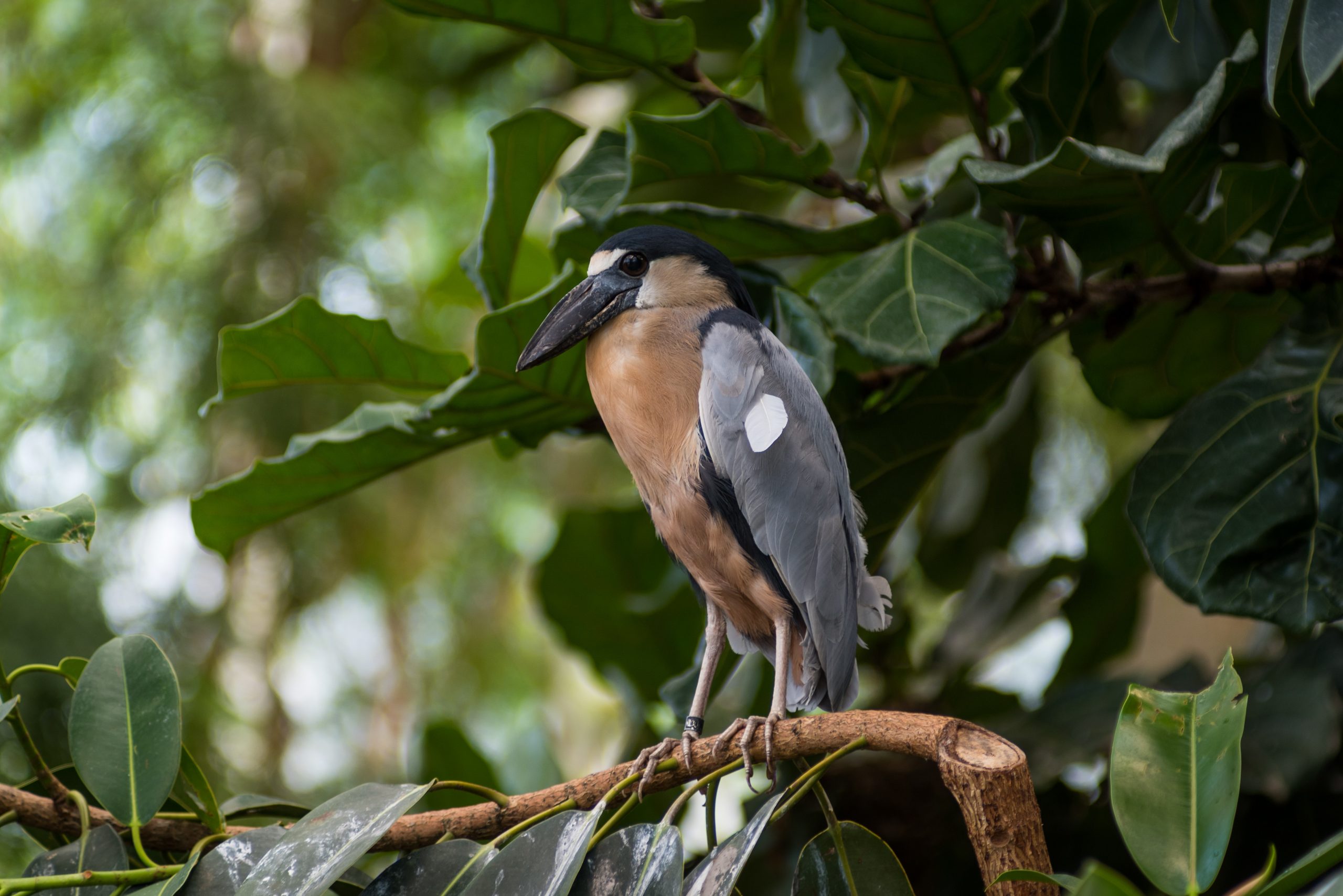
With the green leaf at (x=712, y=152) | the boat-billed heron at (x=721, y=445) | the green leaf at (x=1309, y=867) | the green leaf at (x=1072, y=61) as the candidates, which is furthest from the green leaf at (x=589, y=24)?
the green leaf at (x=1309, y=867)

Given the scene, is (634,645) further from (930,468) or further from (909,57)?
(909,57)

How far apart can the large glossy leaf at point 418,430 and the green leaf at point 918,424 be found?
0.32m

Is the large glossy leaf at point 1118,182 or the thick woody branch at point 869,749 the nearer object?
the thick woody branch at point 869,749

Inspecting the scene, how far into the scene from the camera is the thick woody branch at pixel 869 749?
24.0 inches

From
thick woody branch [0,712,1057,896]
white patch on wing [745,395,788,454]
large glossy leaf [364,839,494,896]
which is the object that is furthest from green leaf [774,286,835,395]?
large glossy leaf [364,839,494,896]

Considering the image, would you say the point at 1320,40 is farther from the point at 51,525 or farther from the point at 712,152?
the point at 51,525

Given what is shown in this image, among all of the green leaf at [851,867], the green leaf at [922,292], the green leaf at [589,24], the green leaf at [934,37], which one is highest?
the green leaf at [589,24]

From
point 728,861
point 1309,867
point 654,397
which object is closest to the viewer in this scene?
point 1309,867

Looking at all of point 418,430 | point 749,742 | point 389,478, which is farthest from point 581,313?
point 389,478

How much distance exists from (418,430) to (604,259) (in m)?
0.30

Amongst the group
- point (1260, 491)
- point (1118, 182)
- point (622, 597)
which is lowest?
point (622, 597)

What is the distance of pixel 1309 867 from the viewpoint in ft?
1.62

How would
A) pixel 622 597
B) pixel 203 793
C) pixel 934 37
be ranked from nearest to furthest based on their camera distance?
pixel 203 793
pixel 934 37
pixel 622 597

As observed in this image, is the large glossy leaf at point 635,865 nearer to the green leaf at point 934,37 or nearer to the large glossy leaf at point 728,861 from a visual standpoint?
the large glossy leaf at point 728,861
